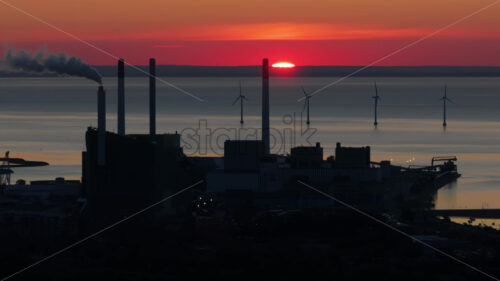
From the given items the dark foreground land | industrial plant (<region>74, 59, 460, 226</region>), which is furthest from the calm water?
the dark foreground land

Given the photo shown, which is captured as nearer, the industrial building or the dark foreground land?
the dark foreground land

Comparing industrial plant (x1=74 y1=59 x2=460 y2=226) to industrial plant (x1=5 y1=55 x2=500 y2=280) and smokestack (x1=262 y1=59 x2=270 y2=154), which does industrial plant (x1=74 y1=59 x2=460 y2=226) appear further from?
smokestack (x1=262 y1=59 x2=270 y2=154)

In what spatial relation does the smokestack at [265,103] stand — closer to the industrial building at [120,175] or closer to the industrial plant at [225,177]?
the industrial plant at [225,177]

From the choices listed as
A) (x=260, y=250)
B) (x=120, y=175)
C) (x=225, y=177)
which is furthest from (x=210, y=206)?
(x=260, y=250)

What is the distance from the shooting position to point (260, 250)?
2834 cm

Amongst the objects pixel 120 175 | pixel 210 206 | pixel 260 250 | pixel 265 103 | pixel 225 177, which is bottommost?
pixel 260 250

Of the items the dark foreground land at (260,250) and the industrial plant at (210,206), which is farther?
the industrial plant at (210,206)

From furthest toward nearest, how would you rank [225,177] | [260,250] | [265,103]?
[265,103] → [225,177] → [260,250]

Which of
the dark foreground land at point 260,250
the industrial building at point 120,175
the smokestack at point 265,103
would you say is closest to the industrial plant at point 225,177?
the industrial building at point 120,175

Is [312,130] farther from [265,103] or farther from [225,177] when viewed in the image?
[225,177]

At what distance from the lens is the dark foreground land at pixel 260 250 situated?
2491cm

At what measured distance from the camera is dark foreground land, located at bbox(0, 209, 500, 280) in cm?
2491

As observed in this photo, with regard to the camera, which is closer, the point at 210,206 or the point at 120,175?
the point at 210,206

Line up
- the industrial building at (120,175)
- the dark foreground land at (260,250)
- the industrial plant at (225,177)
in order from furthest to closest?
the industrial plant at (225,177), the industrial building at (120,175), the dark foreground land at (260,250)
